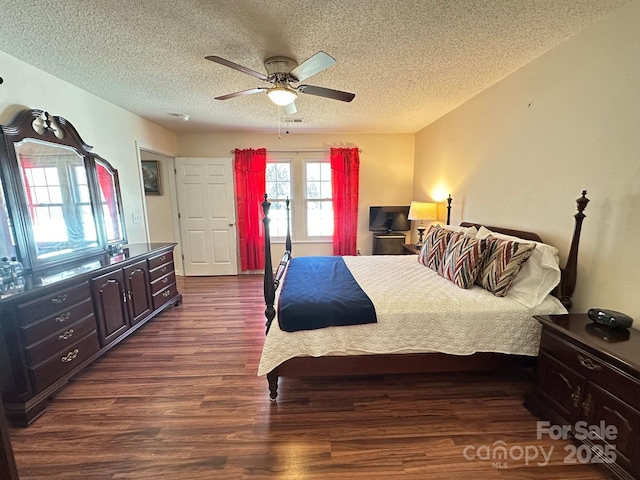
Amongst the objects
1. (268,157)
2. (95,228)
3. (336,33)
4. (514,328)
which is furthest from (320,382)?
(268,157)

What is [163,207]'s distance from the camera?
4746 mm

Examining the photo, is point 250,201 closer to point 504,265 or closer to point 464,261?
point 464,261

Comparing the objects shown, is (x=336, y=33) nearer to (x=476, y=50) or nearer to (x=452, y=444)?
(x=476, y=50)

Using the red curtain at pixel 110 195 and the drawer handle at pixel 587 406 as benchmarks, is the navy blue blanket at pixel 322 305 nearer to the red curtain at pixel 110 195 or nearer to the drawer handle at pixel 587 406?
the drawer handle at pixel 587 406

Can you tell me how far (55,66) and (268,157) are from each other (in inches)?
110

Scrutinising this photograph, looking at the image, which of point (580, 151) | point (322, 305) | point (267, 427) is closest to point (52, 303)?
point (267, 427)

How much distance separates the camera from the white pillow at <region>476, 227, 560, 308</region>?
6.13 ft

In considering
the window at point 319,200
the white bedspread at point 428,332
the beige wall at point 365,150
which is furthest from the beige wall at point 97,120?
the white bedspread at point 428,332

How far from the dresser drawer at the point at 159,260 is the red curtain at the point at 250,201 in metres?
1.53

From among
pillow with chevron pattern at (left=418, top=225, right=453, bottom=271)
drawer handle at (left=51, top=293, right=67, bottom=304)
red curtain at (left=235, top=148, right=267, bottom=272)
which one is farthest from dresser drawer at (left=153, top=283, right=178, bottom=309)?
pillow with chevron pattern at (left=418, top=225, right=453, bottom=271)

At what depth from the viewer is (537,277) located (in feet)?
6.35

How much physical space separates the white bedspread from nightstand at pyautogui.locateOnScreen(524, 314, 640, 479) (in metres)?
0.14

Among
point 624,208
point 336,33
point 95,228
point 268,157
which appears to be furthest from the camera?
point 268,157

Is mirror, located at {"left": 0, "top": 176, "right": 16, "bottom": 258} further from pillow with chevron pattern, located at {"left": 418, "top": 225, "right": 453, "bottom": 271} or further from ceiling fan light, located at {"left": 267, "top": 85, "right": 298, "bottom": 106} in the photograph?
pillow with chevron pattern, located at {"left": 418, "top": 225, "right": 453, "bottom": 271}
